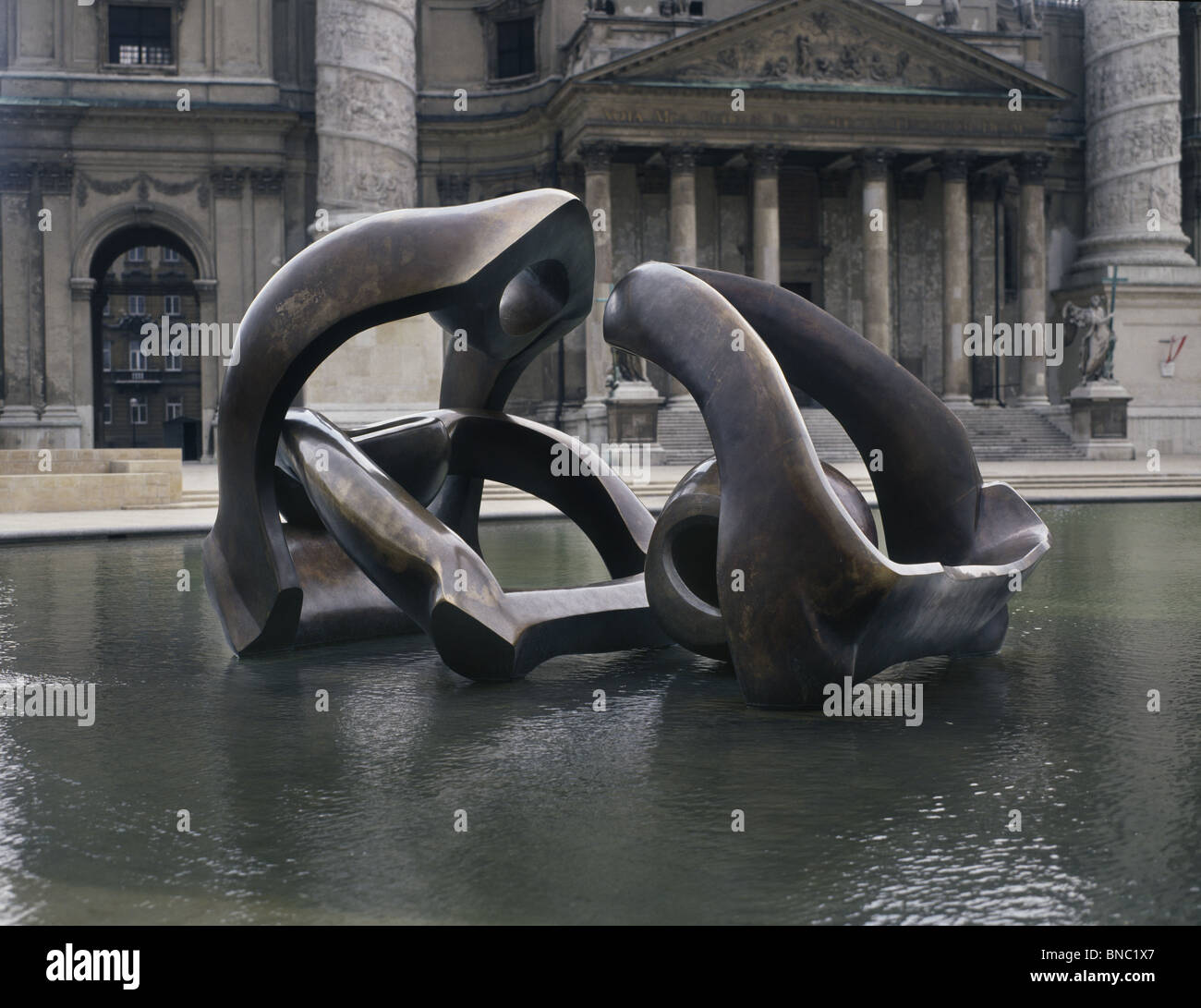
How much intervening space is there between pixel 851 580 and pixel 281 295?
11.2 ft

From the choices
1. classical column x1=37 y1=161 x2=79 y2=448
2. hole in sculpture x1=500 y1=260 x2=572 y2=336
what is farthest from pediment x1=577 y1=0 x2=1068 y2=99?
hole in sculpture x1=500 y1=260 x2=572 y2=336

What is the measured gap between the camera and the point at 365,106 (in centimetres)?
3275

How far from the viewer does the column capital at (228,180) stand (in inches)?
1705

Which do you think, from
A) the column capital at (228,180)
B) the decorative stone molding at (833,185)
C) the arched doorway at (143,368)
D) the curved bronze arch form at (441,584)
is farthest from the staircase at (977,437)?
the arched doorway at (143,368)

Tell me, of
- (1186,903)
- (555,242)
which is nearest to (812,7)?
(555,242)

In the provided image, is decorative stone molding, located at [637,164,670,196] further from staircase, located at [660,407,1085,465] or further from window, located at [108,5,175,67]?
window, located at [108,5,175,67]

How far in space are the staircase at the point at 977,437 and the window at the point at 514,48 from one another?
1576 centimetres

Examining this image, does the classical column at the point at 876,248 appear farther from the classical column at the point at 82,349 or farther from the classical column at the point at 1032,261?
the classical column at the point at 82,349

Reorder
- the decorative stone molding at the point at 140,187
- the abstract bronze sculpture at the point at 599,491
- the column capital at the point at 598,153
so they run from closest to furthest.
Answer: the abstract bronze sculpture at the point at 599,491 < the column capital at the point at 598,153 < the decorative stone molding at the point at 140,187

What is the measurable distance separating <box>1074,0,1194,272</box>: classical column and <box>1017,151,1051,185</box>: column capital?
8.34ft

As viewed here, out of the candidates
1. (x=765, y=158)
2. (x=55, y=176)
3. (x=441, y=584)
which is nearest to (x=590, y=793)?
(x=441, y=584)

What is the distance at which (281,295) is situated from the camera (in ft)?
22.9

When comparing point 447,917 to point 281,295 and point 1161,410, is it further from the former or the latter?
point 1161,410
